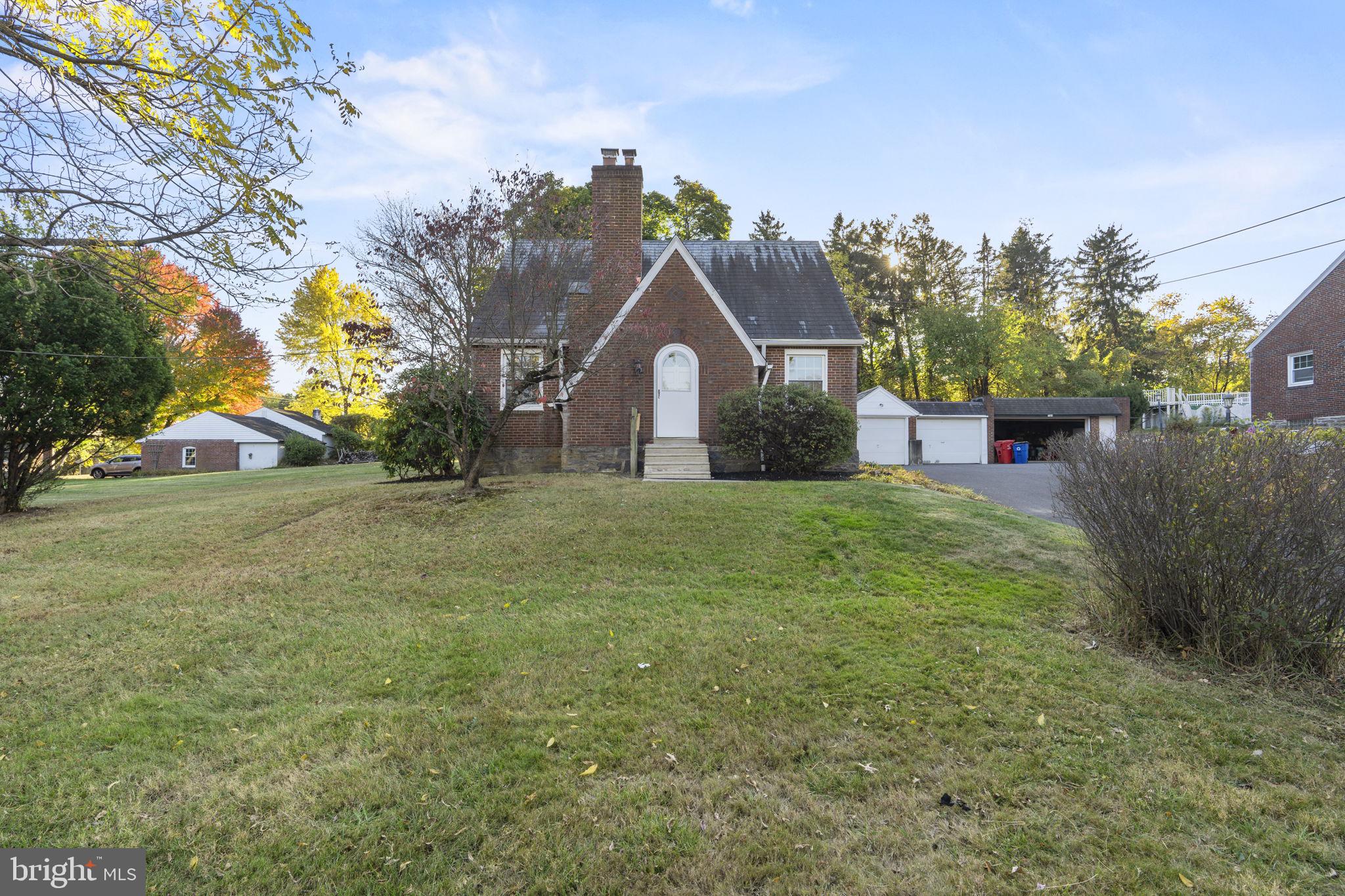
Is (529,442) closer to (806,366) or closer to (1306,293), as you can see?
(806,366)

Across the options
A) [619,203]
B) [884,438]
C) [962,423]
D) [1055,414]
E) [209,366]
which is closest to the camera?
[619,203]

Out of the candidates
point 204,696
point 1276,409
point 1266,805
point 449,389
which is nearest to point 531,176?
point 449,389

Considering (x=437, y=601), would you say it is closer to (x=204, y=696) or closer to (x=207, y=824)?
(x=204, y=696)

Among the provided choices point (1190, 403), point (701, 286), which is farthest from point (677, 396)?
point (1190, 403)

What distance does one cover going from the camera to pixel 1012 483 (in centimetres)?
1568

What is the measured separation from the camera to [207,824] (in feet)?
9.08

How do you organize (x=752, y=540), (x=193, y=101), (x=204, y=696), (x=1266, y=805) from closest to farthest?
(x=1266, y=805) → (x=193, y=101) → (x=204, y=696) → (x=752, y=540)

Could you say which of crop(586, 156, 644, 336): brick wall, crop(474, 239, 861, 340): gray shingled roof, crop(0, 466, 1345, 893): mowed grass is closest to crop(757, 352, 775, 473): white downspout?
crop(474, 239, 861, 340): gray shingled roof

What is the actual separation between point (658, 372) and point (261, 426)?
34014mm

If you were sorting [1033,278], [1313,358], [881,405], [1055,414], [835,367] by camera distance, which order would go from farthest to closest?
[1033,278] → [1055,414] → [881,405] → [1313,358] → [835,367]

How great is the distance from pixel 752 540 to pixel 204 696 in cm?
553

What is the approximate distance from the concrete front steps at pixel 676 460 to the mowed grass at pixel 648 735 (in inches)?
237

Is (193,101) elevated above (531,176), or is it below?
below

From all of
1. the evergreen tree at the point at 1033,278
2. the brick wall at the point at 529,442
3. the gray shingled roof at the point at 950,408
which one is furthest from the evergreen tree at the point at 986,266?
the brick wall at the point at 529,442
